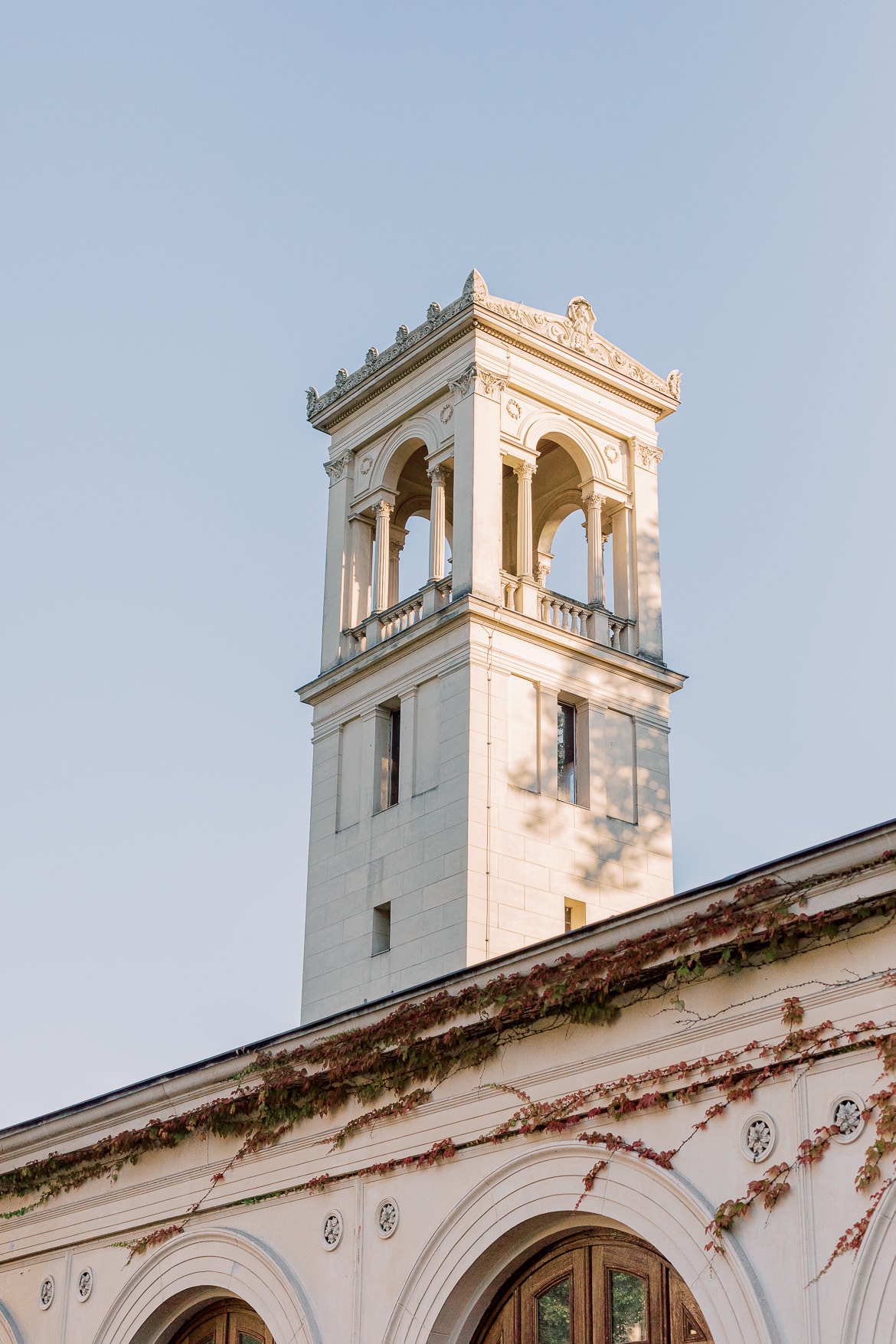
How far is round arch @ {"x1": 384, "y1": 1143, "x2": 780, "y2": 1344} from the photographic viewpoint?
43.0ft

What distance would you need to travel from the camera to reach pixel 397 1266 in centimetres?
1619

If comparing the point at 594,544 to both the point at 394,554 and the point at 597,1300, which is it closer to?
the point at 394,554

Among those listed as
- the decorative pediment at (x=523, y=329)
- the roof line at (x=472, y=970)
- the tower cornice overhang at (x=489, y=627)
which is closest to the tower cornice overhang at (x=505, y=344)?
the decorative pediment at (x=523, y=329)

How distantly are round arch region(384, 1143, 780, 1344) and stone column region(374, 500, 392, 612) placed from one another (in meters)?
25.1

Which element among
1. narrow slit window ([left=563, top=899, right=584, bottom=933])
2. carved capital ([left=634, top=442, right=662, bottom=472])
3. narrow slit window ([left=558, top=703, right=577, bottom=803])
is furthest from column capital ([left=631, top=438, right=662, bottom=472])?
narrow slit window ([left=563, top=899, right=584, bottom=933])

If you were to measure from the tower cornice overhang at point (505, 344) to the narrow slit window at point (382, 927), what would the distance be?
12.1 metres

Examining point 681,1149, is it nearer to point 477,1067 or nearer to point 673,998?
point 673,998

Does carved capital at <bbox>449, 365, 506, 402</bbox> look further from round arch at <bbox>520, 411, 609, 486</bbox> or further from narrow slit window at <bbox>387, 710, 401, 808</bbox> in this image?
narrow slit window at <bbox>387, 710, 401, 808</bbox>

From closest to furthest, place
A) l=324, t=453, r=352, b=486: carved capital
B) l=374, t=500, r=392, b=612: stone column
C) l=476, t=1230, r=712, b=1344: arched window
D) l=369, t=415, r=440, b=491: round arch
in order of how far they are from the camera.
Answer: l=476, t=1230, r=712, b=1344: arched window → l=374, t=500, r=392, b=612: stone column → l=369, t=415, r=440, b=491: round arch → l=324, t=453, r=352, b=486: carved capital

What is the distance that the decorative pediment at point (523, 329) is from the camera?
39.2 meters

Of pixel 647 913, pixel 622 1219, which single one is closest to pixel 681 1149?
pixel 622 1219

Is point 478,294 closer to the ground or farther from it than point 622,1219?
farther from it

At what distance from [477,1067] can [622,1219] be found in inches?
90.5

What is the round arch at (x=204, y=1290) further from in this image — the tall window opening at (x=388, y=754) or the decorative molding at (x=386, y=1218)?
the tall window opening at (x=388, y=754)
